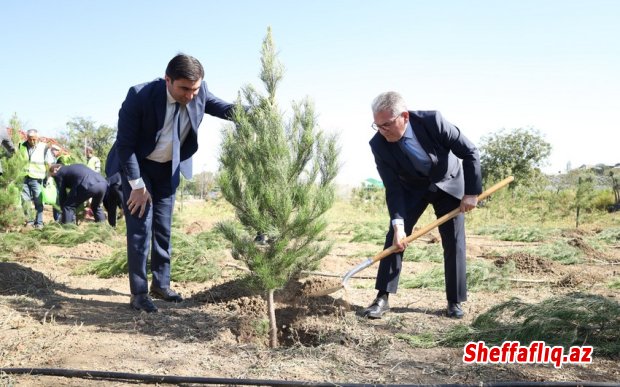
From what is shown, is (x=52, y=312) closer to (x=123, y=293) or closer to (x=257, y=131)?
(x=123, y=293)

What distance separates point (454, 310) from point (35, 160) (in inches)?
368

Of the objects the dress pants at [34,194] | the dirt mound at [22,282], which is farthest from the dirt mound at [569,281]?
the dress pants at [34,194]

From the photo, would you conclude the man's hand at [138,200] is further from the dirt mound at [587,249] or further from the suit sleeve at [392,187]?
the dirt mound at [587,249]

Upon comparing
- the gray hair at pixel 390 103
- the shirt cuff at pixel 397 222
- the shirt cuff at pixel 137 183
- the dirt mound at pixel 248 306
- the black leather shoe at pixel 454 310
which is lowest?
the black leather shoe at pixel 454 310

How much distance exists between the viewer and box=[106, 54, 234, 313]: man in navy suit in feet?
12.3

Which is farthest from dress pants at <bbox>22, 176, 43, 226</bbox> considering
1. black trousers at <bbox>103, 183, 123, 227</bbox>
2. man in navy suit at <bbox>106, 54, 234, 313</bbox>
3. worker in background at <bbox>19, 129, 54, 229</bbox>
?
man in navy suit at <bbox>106, 54, 234, 313</bbox>

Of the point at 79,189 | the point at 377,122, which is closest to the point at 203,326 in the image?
the point at 377,122

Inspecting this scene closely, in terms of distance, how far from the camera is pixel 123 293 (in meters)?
5.05

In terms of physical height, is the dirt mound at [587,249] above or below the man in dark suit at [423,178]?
below

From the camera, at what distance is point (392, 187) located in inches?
164

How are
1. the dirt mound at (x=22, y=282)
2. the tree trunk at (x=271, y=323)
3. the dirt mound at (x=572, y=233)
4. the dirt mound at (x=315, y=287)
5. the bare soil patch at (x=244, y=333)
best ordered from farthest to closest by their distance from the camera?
the dirt mound at (x=572, y=233)
the dirt mound at (x=22, y=282)
the dirt mound at (x=315, y=287)
the tree trunk at (x=271, y=323)
the bare soil patch at (x=244, y=333)

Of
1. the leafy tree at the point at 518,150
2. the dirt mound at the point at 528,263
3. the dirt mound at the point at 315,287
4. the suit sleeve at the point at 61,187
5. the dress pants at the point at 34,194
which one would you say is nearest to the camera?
the dirt mound at the point at 315,287

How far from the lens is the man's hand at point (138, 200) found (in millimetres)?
3840

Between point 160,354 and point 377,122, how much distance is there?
2.22 meters
